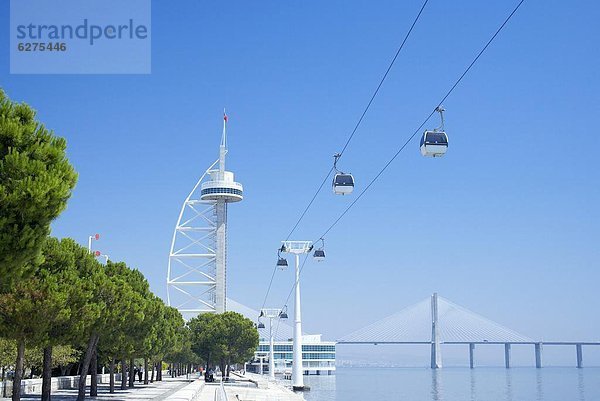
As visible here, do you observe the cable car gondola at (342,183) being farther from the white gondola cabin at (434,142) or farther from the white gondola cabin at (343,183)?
the white gondola cabin at (434,142)

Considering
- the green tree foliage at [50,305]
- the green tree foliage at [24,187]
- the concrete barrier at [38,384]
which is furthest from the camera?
the concrete barrier at [38,384]

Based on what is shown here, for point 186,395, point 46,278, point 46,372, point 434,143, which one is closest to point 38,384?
point 186,395

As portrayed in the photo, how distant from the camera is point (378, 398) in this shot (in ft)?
281

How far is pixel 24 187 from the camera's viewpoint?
16.0 metres

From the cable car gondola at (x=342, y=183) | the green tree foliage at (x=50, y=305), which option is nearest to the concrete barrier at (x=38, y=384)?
the green tree foliage at (x=50, y=305)

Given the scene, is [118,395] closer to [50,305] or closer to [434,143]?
[50,305]

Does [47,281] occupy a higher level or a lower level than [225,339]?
higher

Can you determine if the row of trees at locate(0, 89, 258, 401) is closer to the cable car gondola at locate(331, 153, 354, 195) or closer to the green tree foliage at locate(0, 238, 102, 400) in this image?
the green tree foliage at locate(0, 238, 102, 400)

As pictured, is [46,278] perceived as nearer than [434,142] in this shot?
No

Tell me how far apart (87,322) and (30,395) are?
18.5m

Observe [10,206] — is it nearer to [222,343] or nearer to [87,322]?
[87,322]

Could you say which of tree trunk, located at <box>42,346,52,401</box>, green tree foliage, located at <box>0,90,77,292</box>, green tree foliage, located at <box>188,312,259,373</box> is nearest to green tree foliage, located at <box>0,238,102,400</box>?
tree trunk, located at <box>42,346,52,401</box>

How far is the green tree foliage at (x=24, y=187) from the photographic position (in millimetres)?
16016

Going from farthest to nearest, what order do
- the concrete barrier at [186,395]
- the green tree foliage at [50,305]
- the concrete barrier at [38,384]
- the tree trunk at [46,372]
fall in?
1. the concrete barrier at [186,395]
2. the concrete barrier at [38,384]
3. the tree trunk at [46,372]
4. the green tree foliage at [50,305]
